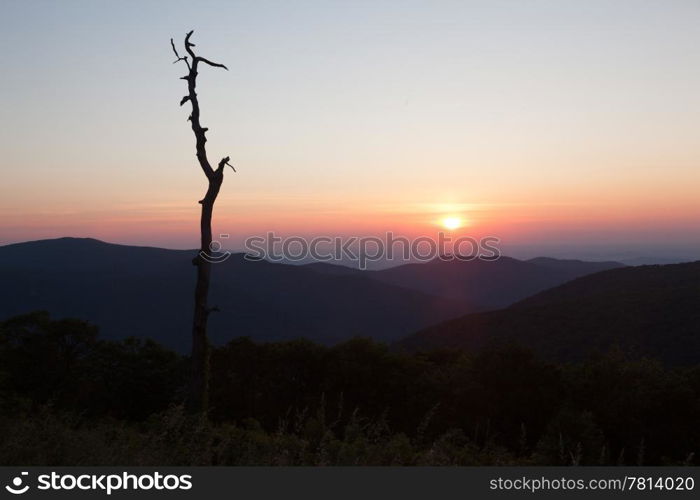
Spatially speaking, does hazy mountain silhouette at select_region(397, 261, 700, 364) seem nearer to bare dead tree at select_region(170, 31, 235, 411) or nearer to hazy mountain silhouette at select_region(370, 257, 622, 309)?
bare dead tree at select_region(170, 31, 235, 411)

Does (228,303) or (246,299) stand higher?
(246,299)

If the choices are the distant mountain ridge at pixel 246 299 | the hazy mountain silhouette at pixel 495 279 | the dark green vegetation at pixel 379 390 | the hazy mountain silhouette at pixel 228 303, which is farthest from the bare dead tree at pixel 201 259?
the hazy mountain silhouette at pixel 495 279

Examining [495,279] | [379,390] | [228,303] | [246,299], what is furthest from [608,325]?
[495,279]

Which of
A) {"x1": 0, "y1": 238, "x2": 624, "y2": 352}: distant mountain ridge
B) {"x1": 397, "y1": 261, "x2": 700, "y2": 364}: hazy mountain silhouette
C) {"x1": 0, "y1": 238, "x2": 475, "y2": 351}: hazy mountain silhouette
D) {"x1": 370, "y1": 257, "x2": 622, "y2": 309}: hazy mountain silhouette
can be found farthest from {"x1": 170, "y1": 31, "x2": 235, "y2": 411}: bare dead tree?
{"x1": 370, "y1": 257, "x2": 622, "y2": 309}: hazy mountain silhouette

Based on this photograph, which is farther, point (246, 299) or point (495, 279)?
point (495, 279)

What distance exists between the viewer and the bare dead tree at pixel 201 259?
13.0m

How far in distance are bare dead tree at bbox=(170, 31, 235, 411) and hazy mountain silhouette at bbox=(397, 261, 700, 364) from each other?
24146mm

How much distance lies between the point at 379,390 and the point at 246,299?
126 meters

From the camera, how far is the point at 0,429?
720 centimetres

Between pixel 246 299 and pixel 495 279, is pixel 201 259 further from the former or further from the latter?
pixel 495 279

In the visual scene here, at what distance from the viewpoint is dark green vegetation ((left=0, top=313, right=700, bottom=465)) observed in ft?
53.7

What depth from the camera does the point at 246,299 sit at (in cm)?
14400

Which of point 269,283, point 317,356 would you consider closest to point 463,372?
point 317,356

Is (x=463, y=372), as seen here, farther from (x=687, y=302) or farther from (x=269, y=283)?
(x=269, y=283)
